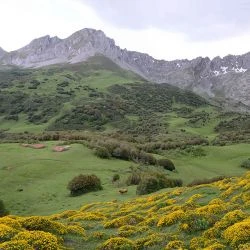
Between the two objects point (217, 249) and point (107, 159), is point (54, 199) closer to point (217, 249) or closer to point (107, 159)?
point (107, 159)

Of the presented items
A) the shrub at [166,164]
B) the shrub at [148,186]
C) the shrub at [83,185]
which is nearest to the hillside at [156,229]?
the shrub at [148,186]

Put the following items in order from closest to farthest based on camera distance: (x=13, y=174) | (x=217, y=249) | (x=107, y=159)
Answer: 1. (x=217, y=249)
2. (x=13, y=174)
3. (x=107, y=159)

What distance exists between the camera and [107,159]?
7344 centimetres

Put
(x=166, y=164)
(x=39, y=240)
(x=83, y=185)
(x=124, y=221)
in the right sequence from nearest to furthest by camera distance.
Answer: (x=39, y=240) < (x=124, y=221) < (x=83, y=185) < (x=166, y=164)

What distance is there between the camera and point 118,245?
61.3ft

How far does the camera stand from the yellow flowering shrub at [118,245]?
60.6 ft

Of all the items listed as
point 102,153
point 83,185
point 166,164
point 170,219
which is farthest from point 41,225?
point 166,164

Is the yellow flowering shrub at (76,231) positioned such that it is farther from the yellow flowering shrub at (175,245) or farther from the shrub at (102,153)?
the shrub at (102,153)

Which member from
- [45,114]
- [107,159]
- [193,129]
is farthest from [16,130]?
[107,159]

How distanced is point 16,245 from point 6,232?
7.20 ft

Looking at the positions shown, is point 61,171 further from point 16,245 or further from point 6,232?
point 16,245

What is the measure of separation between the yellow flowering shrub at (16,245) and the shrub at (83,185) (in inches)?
1262

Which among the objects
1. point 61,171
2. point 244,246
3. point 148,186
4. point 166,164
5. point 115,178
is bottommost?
point 166,164

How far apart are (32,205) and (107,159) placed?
27551 millimetres
